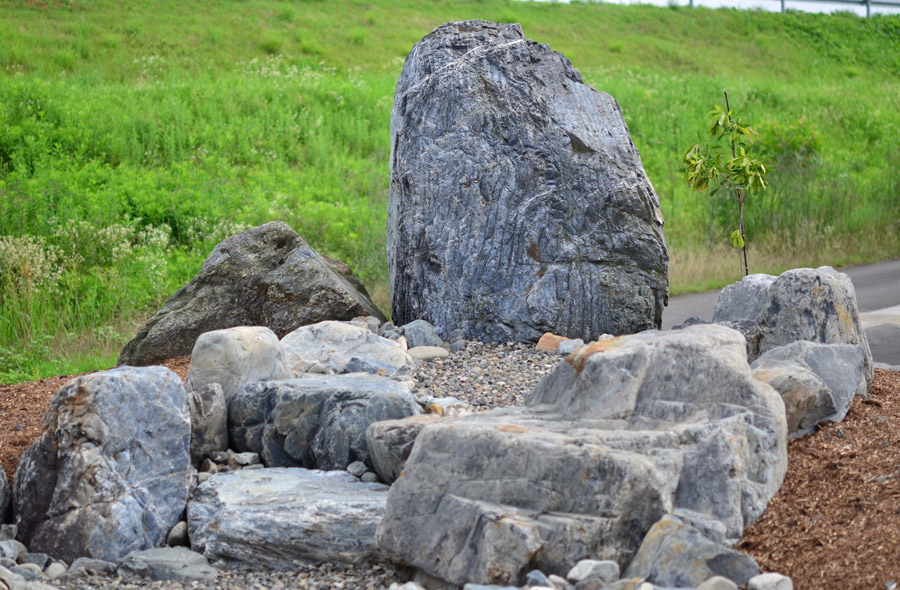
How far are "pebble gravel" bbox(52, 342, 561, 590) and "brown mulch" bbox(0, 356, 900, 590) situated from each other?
4.76 ft

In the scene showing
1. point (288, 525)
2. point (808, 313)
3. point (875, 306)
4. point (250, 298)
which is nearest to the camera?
point (288, 525)

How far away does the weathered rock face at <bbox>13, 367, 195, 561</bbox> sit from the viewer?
12.6 ft

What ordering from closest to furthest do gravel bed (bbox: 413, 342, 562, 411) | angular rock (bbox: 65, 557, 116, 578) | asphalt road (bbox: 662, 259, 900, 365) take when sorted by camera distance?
angular rock (bbox: 65, 557, 116, 578) → gravel bed (bbox: 413, 342, 562, 411) → asphalt road (bbox: 662, 259, 900, 365)

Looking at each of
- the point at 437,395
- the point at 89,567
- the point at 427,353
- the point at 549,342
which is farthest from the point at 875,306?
the point at 89,567

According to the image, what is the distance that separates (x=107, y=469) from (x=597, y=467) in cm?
237

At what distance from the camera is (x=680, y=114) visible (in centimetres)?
2077

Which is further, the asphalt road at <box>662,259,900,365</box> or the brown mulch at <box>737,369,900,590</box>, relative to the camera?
the asphalt road at <box>662,259,900,365</box>

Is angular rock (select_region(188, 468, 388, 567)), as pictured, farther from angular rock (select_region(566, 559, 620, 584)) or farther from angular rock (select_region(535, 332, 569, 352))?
angular rock (select_region(535, 332, 569, 352))

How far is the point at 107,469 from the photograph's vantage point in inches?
155

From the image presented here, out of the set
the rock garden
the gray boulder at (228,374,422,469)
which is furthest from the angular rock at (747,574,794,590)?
the gray boulder at (228,374,422,469)

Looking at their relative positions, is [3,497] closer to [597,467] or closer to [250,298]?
[250,298]

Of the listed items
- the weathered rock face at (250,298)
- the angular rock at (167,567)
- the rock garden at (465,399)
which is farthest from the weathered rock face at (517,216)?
the angular rock at (167,567)

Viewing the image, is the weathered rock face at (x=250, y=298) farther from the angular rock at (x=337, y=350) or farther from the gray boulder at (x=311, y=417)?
the gray boulder at (x=311, y=417)

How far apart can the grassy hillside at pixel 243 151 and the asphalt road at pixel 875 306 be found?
0.65m
